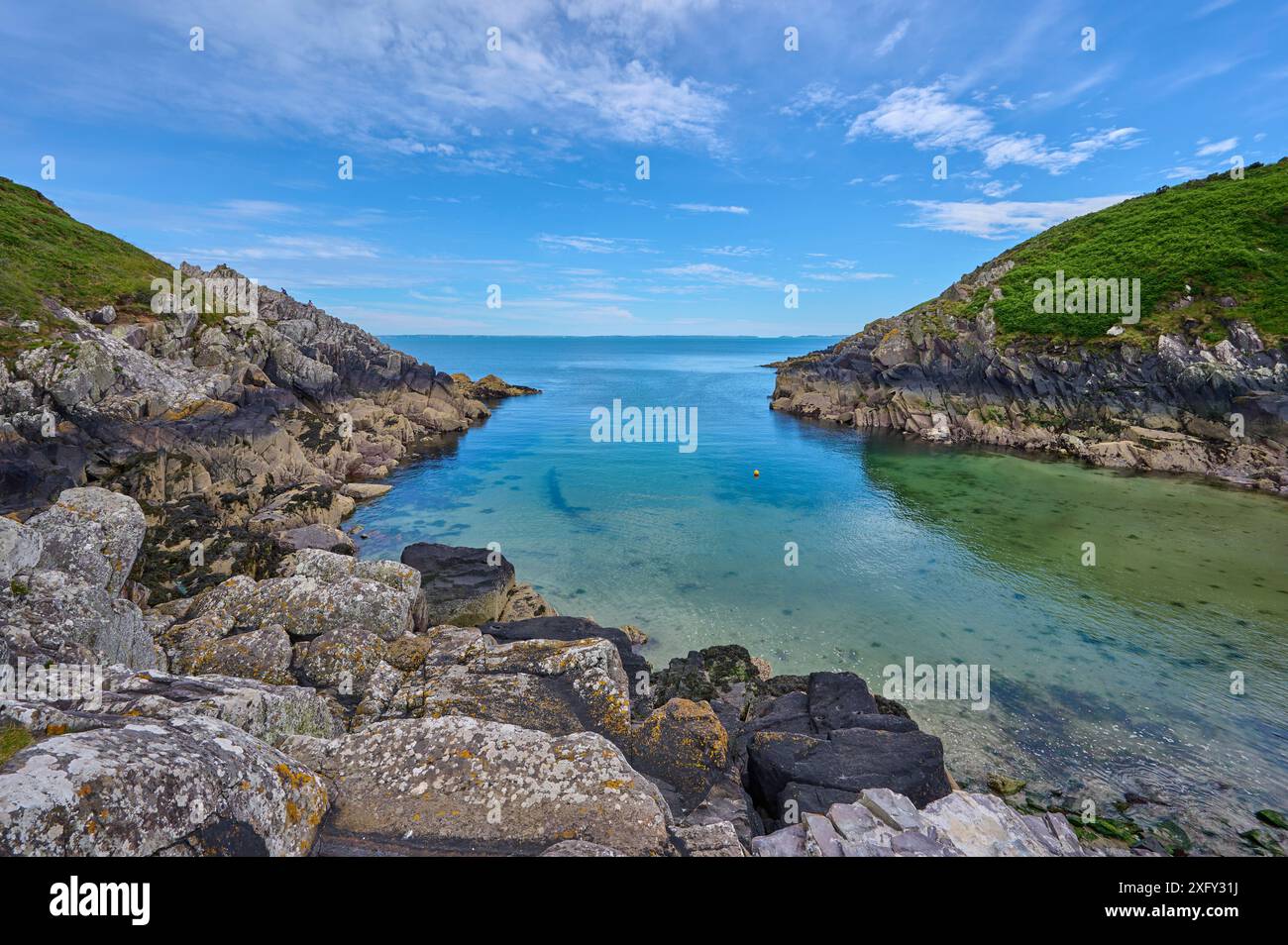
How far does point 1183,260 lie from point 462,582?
88.5m

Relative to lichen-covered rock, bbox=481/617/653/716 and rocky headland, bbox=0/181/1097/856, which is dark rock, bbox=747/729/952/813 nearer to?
rocky headland, bbox=0/181/1097/856

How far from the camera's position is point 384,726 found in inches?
347

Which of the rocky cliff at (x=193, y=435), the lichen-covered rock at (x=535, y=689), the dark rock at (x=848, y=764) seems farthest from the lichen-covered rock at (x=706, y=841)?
the rocky cliff at (x=193, y=435)

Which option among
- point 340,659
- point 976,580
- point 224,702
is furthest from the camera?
point 976,580

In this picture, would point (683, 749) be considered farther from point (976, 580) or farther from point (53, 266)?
point (53, 266)

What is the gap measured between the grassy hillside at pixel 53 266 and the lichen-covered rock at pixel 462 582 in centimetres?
2946

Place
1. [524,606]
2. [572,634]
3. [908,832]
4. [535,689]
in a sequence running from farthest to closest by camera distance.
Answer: [524,606] < [572,634] < [535,689] < [908,832]

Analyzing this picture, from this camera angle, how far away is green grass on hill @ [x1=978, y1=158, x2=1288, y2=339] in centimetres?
5988

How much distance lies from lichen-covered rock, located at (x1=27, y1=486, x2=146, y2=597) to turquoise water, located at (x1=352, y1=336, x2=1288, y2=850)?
1666 cm

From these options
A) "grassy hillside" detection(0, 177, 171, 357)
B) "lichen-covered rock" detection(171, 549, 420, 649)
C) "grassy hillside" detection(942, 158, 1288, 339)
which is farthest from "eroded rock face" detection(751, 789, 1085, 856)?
"grassy hillside" detection(942, 158, 1288, 339)

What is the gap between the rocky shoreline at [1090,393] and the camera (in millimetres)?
50375

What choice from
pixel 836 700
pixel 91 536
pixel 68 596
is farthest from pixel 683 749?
pixel 91 536

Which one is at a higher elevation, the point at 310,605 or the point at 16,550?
the point at 16,550

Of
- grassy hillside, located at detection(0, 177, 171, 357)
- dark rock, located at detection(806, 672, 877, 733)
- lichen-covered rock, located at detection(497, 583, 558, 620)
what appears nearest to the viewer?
dark rock, located at detection(806, 672, 877, 733)
